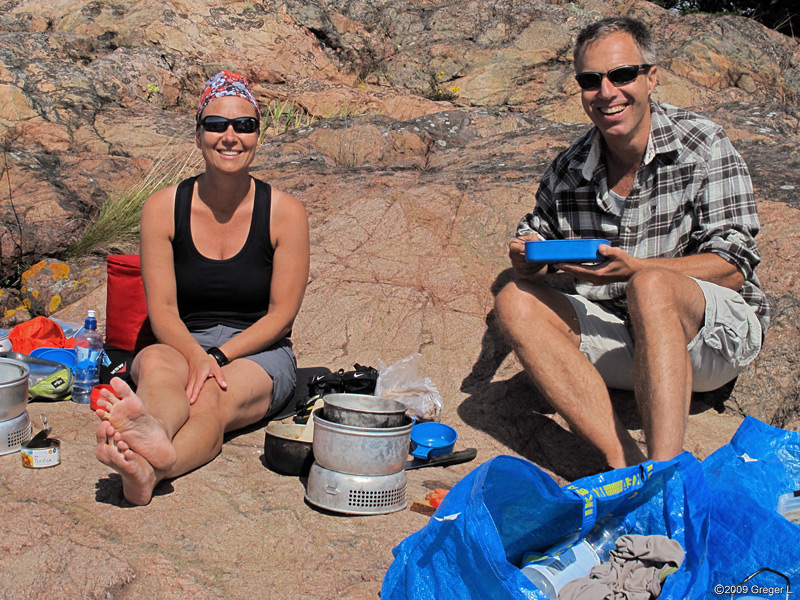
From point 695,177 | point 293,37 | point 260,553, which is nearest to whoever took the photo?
point 260,553

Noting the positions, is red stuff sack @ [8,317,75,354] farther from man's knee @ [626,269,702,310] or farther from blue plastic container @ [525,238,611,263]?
man's knee @ [626,269,702,310]

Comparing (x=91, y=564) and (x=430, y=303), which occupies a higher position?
(x=430, y=303)

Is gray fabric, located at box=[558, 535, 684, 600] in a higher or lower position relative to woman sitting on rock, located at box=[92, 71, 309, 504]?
lower

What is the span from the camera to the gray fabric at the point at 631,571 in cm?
178

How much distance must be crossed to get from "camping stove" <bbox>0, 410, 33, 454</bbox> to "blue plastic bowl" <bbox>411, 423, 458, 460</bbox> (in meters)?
1.53

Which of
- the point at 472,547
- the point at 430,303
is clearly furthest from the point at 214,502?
the point at 430,303

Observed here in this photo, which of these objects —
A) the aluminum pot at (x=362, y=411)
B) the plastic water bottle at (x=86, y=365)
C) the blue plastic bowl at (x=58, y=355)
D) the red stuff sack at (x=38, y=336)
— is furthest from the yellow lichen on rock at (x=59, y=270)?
the aluminum pot at (x=362, y=411)

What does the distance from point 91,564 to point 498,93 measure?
9645mm

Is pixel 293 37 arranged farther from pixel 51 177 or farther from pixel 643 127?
pixel 643 127

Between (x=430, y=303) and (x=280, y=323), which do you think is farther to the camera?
(x=430, y=303)

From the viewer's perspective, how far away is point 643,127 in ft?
10.5

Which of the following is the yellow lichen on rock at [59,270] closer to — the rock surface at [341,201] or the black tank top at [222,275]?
the rock surface at [341,201]

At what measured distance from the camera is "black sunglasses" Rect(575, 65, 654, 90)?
312 cm

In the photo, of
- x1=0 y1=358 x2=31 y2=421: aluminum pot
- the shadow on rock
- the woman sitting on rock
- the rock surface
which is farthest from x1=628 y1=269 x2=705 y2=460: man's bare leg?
x1=0 y1=358 x2=31 y2=421: aluminum pot
